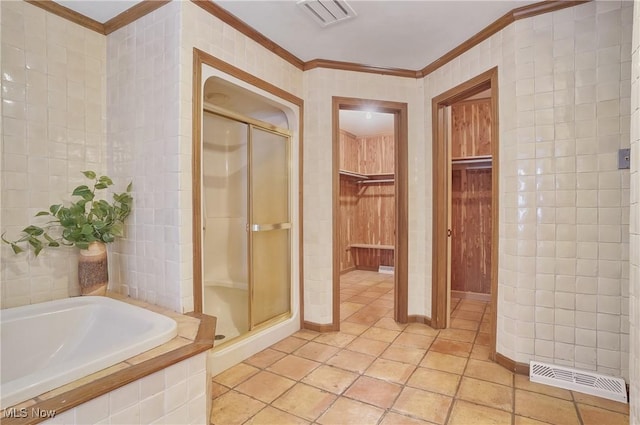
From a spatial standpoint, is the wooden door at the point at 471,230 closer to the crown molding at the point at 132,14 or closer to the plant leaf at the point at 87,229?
the crown molding at the point at 132,14

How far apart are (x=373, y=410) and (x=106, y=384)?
1281 mm

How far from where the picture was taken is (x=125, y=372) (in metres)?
1.15

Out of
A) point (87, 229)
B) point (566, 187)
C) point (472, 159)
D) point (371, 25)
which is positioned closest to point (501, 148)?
point (566, 187)

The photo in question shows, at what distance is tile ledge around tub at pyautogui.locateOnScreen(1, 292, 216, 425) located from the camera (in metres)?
0.97

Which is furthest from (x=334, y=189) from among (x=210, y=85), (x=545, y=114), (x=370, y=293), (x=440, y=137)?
(x=370, y=293)

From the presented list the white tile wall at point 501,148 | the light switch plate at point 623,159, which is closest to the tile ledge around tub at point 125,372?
the white tile wall at point 501,148

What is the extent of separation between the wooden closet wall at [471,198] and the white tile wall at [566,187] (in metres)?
1.52

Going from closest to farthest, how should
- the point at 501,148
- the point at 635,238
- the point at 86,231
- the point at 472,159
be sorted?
1. the point at 635,238
2. the point at 86,231
3. the point at 501,148
4. the point at 472,159

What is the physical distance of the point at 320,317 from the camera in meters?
2.81

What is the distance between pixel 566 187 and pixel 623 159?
296mm

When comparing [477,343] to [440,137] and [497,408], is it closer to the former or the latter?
[497,408]

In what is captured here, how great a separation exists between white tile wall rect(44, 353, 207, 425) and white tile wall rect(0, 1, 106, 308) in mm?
1268

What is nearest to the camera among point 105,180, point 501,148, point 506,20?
point 105,180

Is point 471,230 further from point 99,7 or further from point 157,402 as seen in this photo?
point 99,7
